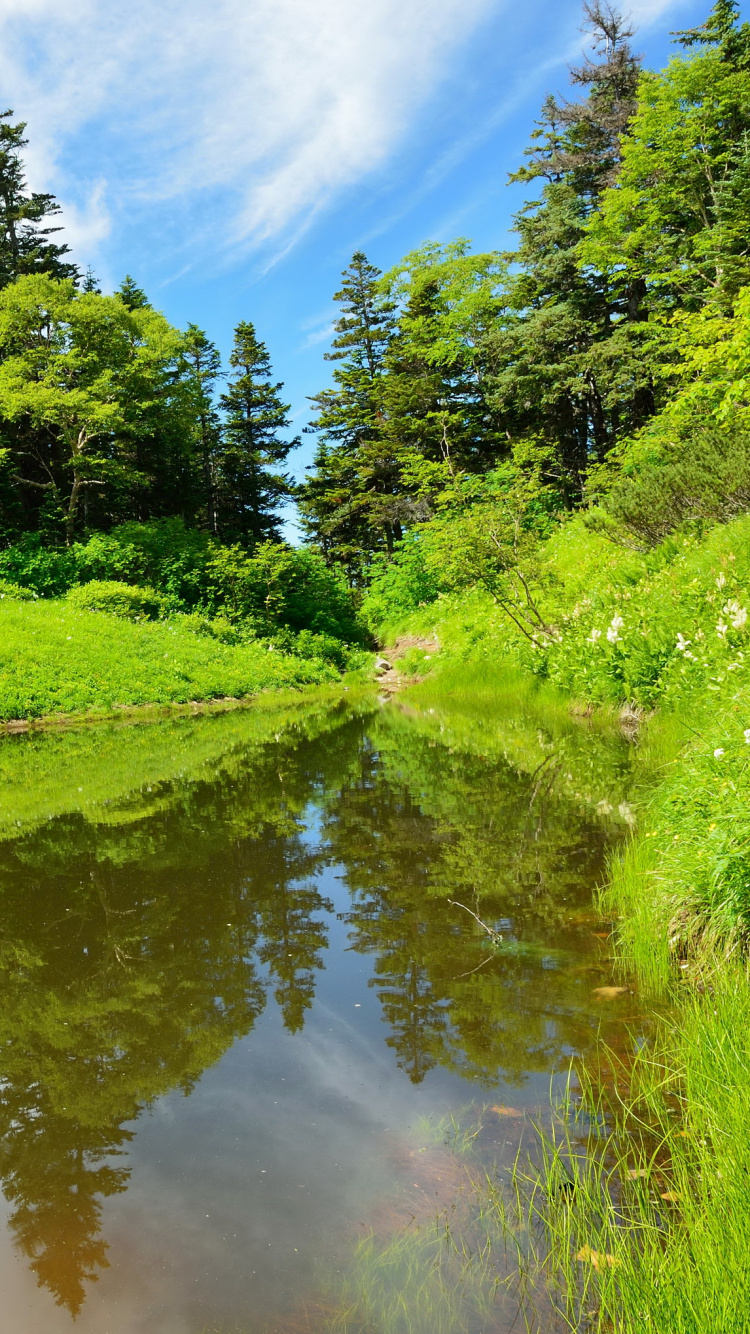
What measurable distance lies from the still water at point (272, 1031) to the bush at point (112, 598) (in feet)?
56.7

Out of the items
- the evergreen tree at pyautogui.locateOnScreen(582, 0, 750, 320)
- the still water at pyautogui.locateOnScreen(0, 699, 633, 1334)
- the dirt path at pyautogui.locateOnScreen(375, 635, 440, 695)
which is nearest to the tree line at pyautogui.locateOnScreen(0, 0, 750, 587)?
the evergreen tree at pyautogui.locateOnScreen(582, 0, 750, 320)

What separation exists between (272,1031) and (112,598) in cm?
2297

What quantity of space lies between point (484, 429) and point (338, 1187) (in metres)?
33.1

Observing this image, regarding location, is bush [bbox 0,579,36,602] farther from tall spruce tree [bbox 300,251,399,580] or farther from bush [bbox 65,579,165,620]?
tall spruce tree [bbox 300,251,399,580]

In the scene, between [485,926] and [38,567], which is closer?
[485,926]

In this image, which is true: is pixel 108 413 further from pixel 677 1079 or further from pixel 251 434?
pixel 677 1079

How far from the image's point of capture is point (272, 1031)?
3732 mm

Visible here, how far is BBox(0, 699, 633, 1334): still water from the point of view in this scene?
237 cm

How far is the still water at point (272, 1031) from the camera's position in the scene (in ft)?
7.76

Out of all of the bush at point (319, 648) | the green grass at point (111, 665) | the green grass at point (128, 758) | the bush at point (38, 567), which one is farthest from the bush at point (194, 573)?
the green grass at point (128, 758)

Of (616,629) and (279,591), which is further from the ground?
(279,591)

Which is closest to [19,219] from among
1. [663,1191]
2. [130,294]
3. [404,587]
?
[130,294]

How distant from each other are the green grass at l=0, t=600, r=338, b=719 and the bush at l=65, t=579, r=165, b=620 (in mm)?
759

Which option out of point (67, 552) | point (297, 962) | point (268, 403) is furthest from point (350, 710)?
point (268, 403)
